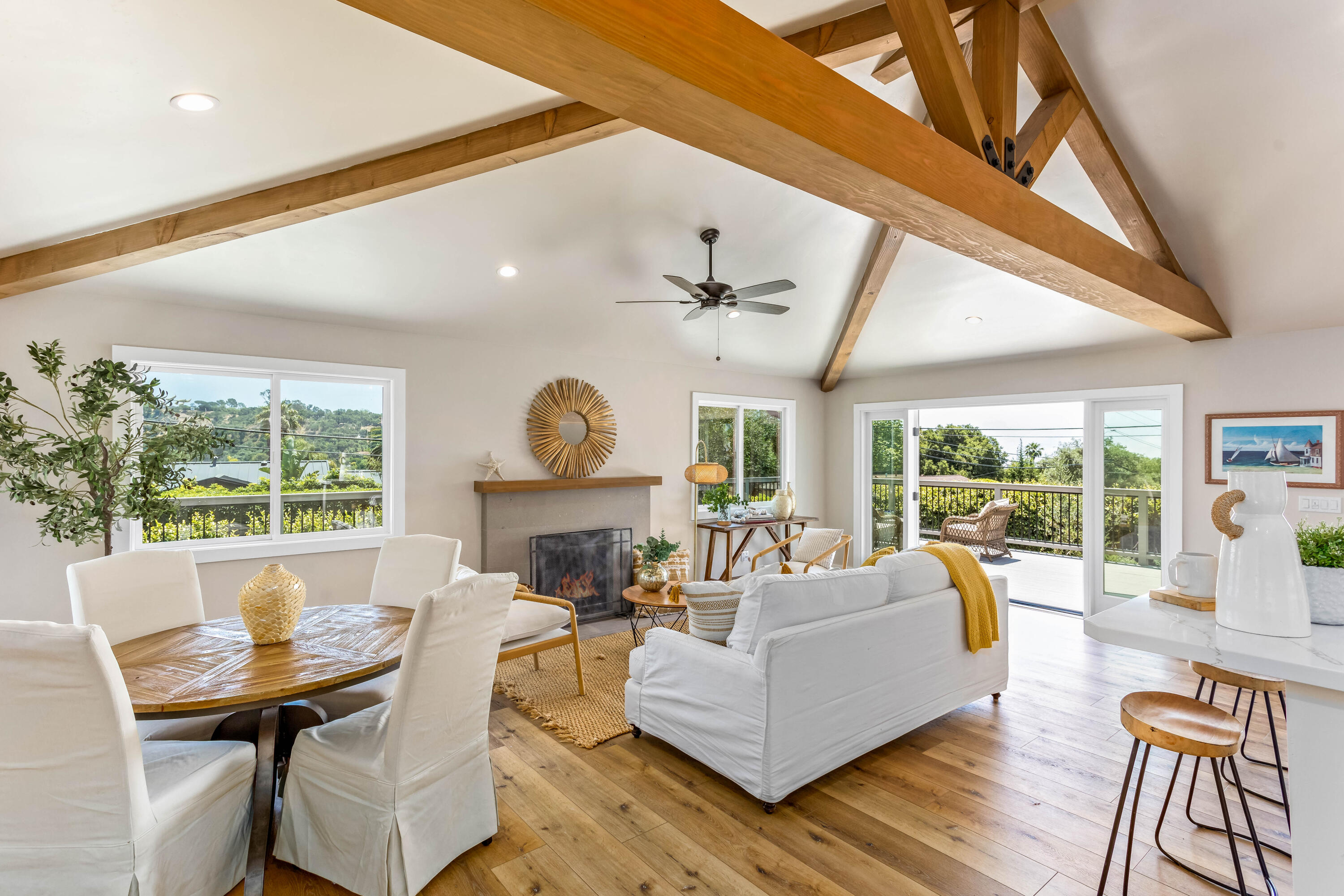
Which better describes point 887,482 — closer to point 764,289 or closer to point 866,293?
point 866,293

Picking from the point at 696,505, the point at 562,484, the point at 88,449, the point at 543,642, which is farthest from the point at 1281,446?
the point at 88,449

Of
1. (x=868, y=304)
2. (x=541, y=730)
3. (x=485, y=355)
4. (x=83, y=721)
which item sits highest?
(x=868, y=304)

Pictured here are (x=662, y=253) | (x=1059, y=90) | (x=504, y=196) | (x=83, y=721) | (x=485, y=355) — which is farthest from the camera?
(x=485, y=355)

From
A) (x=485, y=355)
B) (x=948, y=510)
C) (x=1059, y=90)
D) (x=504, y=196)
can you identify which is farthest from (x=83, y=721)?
(x=948, y=510)

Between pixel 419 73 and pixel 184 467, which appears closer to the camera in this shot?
pixel 419 73

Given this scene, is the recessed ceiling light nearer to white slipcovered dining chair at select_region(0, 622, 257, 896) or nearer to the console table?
white slipcovered dining chair at select_region(0, 622, 257, 896)

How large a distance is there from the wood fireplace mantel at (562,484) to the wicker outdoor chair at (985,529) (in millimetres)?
4306

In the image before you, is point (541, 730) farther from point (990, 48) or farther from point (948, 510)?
Result: point (948, 510)

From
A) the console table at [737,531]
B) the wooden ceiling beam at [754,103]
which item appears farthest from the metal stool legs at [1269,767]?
the console table at [737,531]

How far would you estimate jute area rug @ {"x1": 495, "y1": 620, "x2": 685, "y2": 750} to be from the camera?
3303 mm

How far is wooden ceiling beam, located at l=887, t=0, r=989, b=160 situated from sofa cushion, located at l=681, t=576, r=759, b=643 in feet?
6.44

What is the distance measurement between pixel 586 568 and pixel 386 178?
3531 millimetres

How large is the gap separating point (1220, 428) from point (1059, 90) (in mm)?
2996

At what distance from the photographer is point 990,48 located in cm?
265
